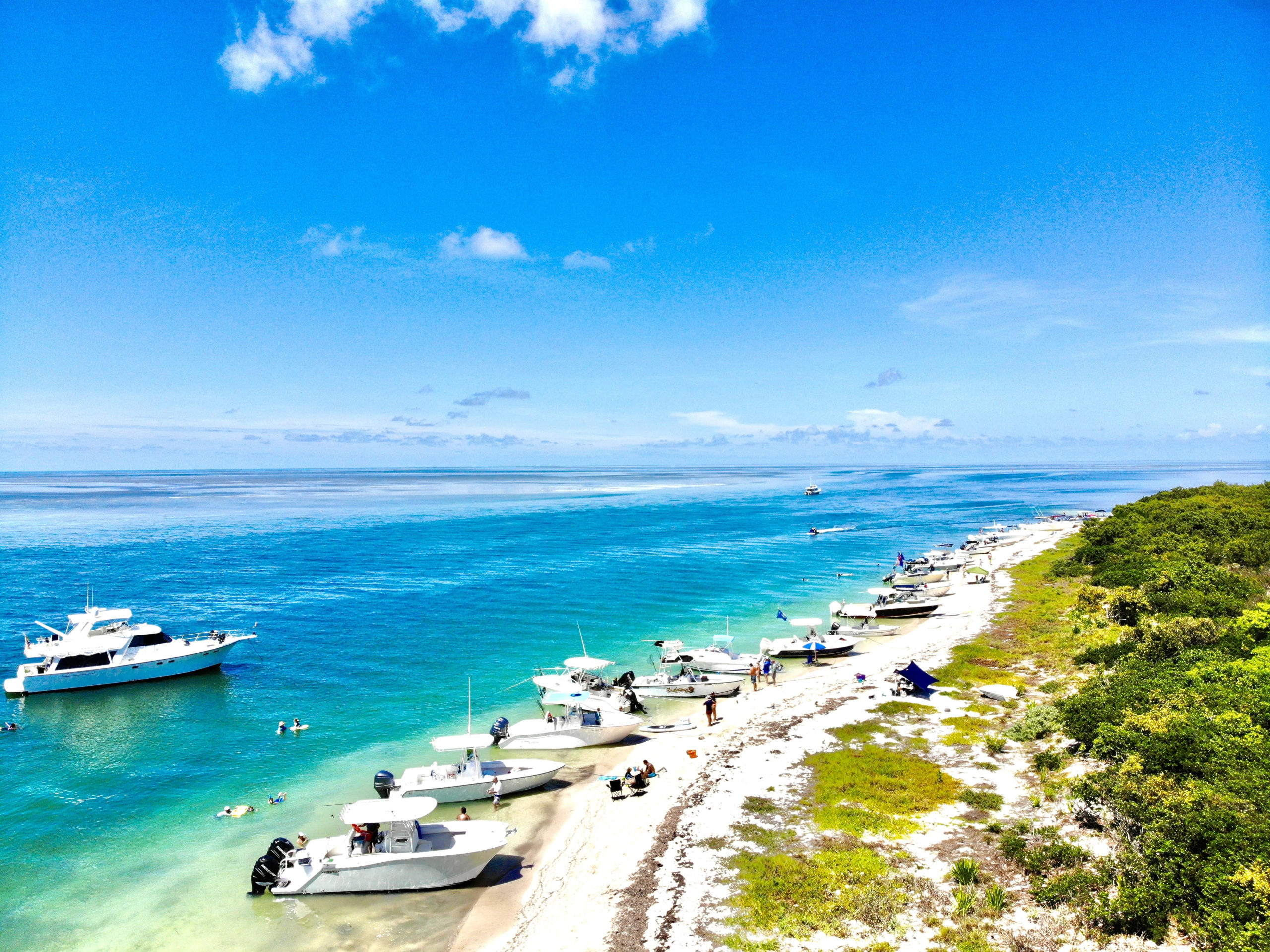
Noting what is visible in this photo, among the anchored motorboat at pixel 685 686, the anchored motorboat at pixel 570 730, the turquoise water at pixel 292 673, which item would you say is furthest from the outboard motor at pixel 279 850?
the anchored motorboat at pixel 685 686

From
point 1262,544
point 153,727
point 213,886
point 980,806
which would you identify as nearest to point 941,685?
point 980,806

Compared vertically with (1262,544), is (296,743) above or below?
below

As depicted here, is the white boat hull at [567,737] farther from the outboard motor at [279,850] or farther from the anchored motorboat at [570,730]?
the outboard motor at [279,850]

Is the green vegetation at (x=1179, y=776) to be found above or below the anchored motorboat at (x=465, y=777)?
above

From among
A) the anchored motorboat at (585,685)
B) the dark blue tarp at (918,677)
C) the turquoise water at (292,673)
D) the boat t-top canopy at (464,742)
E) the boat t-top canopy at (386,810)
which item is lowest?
the turquoise water at (292,673)

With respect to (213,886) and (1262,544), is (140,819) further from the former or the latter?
(1262,544)

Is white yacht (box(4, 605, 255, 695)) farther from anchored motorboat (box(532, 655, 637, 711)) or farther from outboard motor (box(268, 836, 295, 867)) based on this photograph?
outboard motor (box(268, 836, 295, 867))

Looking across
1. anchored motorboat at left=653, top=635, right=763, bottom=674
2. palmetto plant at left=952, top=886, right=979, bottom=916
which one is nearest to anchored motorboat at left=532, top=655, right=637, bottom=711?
anchored motorboat at left=653, top=635, right=763, bottom=674
